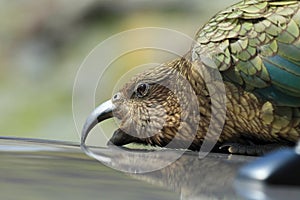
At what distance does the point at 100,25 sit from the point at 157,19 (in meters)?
0.74

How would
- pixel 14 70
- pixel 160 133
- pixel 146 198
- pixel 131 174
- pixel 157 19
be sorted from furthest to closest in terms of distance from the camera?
pixel 14 70, pixel 157 19, pixel 160 133, pixel 131 174, pixel 146 198

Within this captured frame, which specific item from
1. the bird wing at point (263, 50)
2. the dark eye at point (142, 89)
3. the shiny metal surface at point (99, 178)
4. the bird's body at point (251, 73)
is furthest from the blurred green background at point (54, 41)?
the shiny metal surface at point (99, 178)

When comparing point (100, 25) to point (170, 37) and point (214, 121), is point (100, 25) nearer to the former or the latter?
point (170, 37)

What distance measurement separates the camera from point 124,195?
1.62 m

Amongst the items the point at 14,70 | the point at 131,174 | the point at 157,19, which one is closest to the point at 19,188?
the point at 131,174

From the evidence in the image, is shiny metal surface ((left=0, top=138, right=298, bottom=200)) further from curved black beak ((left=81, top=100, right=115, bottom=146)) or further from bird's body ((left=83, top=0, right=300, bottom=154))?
curved black beak ((left=81, top=100, right=115, bottom=146))

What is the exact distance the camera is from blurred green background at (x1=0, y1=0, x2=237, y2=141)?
9.01m

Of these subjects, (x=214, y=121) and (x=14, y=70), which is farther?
(x=14, y=70)

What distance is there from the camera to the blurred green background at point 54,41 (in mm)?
9008

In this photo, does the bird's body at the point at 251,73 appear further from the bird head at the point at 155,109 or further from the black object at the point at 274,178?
the black object at the point at 274,178

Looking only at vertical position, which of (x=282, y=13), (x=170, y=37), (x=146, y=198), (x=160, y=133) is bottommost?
(x=146, y=198)

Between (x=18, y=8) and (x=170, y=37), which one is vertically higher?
(x=18, y=8)

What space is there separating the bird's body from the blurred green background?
4497 millimetres

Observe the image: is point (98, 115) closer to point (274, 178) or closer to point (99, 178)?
point (99, 178)
